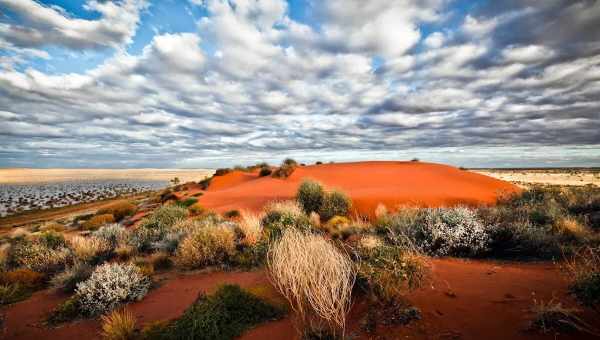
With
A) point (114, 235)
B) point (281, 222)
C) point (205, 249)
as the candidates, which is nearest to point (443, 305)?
point (205, 249)

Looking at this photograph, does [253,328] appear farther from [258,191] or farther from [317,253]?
[258,191]

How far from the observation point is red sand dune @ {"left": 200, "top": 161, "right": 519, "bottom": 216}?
53.8 ft

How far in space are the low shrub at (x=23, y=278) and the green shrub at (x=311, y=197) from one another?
9.99 m

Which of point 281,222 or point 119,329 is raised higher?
point 281,222

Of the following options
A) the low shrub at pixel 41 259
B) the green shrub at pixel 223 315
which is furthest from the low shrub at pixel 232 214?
the green shrub at pixel 223 315

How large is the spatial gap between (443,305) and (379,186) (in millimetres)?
19375

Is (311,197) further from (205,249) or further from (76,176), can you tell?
(76,176)

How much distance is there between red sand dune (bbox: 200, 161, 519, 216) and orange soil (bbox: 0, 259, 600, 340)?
9035 mm

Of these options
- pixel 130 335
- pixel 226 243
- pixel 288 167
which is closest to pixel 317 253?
pixel 130 335

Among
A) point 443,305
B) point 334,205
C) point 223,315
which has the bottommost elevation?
point 223,315

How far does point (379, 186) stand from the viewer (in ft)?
74.9

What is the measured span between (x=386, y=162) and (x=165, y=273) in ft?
89.5

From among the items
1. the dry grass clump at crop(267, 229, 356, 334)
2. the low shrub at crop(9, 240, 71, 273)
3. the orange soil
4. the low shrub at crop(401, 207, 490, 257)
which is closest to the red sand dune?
the low shrub at crop(401, 207, 490, 257)

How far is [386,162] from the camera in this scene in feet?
102
